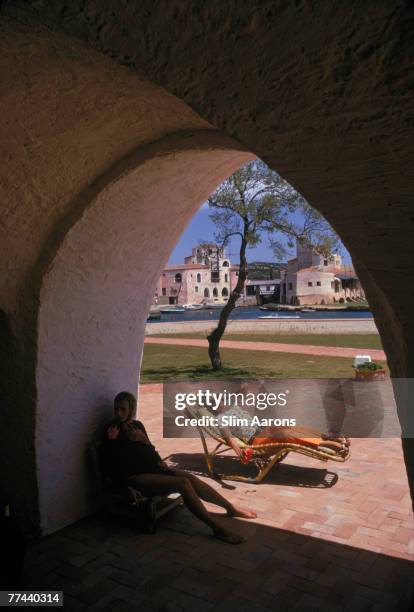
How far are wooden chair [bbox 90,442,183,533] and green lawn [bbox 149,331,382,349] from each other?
12672mm

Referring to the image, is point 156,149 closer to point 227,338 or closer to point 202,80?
point 202,80

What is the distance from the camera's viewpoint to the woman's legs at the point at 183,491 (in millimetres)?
3873

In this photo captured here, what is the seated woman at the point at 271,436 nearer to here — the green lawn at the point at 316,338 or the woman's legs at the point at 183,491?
the woman's legs at the point at 183,491

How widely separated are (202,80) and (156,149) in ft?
6.02

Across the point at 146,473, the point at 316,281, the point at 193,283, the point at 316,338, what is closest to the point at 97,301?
the point at 146,473

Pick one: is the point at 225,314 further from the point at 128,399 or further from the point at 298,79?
the point at 298,79

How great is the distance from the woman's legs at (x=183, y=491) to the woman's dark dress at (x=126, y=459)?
94 millimetres

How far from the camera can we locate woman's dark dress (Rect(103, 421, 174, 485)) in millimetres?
4062

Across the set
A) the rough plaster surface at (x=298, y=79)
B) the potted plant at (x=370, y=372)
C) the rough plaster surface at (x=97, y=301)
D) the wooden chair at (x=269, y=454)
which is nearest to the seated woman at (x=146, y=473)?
the rough plaster surface at (x=97, y=301)

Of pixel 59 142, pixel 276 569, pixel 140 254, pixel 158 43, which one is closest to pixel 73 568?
pixel 276 569

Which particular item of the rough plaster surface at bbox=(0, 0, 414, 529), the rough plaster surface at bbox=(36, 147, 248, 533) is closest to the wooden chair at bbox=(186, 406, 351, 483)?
the rough plaster surface at bbox=(36, 147, 248, 533)

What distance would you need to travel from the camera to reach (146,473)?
404 cm

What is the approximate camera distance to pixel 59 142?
292cm

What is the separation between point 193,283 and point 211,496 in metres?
63.4
